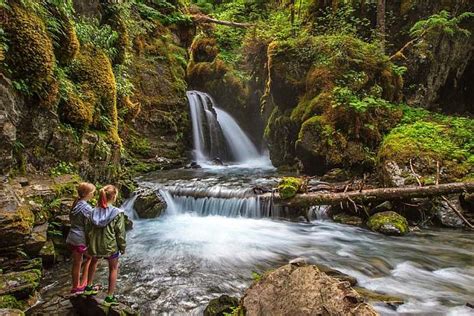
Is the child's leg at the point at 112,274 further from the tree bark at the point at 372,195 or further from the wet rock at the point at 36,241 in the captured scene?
the tree bark at the point at 372,195

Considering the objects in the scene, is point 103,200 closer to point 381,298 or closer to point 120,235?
point 120,235

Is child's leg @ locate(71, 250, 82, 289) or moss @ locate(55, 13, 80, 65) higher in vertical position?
moss @ locate(55, 13, 80, 65)

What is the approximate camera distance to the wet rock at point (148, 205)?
9.08 metres

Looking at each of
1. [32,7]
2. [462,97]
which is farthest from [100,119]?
[462,97]

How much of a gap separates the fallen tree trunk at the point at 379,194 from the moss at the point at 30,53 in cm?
598

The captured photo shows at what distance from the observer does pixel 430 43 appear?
43.4ft

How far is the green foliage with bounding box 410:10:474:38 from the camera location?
12.1 meters

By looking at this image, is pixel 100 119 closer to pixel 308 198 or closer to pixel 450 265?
pixel 308 198

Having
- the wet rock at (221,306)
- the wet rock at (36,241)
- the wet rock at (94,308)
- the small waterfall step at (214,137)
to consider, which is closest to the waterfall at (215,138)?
the small waterfall step at (214,137)

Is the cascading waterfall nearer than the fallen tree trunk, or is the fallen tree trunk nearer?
the fallen tree trunk

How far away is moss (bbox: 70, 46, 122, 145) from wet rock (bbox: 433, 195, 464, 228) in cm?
798

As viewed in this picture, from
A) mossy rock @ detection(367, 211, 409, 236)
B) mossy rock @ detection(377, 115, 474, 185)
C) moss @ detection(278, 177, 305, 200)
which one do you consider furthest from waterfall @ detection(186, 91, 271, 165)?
mossy rock @ detection(367, 211, 409, 236)

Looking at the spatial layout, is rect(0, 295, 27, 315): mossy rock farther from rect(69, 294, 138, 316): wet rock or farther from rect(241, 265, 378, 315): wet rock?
rect(241, 265, 378, 315): wet rock

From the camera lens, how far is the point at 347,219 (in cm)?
879
